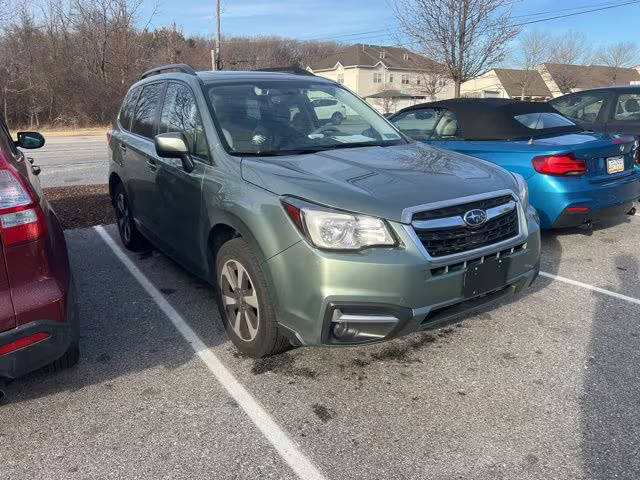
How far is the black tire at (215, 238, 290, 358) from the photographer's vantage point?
306 cm

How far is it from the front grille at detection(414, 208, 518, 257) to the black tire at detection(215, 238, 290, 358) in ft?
3.17

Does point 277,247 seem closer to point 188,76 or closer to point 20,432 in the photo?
point 20,432

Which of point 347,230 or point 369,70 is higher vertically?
point 369,70

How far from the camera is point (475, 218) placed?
2951mm

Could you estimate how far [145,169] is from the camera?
4.70 meters

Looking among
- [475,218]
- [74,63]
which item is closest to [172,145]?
[475,218]

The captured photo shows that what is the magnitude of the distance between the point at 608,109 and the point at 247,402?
24.4ft

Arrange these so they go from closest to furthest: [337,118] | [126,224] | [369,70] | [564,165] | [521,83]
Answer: [337,118], [564,165], [126,224], [521,83], [369,70]

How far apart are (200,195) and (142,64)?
38378 millimetres

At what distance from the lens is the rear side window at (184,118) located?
3.75 m

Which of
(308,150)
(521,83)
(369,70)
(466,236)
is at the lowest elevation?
(466,236)

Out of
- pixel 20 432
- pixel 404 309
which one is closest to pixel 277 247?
pixel 404 309

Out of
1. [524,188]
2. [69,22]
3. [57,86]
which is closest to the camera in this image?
[524,188]

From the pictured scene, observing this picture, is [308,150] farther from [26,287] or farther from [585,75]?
[585,75]
